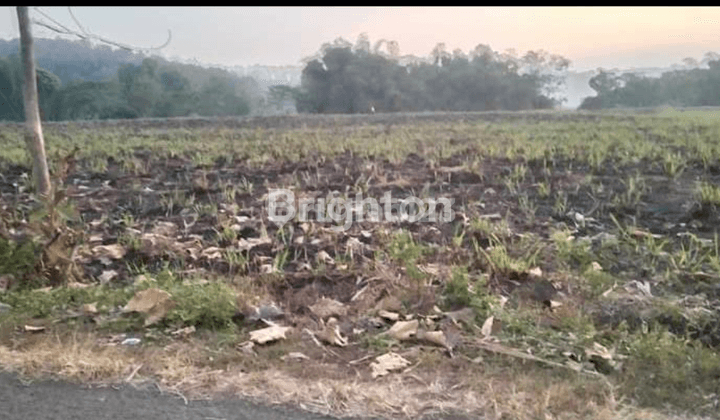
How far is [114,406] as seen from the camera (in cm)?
243

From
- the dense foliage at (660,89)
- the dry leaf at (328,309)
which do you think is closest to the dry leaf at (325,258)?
the dry leaf at (328,309)

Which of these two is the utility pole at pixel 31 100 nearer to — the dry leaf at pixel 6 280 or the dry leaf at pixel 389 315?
the dry leaf at pixel 6 280

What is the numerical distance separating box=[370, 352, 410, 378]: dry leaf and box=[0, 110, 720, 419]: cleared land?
14 mm

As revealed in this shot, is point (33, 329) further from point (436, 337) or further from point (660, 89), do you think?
point (660, 89)

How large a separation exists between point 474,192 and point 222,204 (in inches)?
85.0

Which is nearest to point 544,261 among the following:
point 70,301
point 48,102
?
point 70,301

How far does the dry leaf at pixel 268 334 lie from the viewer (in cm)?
290

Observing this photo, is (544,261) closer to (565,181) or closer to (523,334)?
(523,334)

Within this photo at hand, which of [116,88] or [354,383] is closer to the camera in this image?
[354,383]

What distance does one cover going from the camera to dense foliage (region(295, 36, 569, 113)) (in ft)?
36.8

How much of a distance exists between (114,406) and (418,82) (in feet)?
32.2

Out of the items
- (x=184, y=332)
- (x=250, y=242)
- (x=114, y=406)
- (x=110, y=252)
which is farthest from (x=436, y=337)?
(x=110, y=252)

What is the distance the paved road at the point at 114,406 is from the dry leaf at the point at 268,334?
0.47 meters

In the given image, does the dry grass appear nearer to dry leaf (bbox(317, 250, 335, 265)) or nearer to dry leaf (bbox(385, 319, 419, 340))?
dry leaf (bbox(385, 319, 419, 340))
